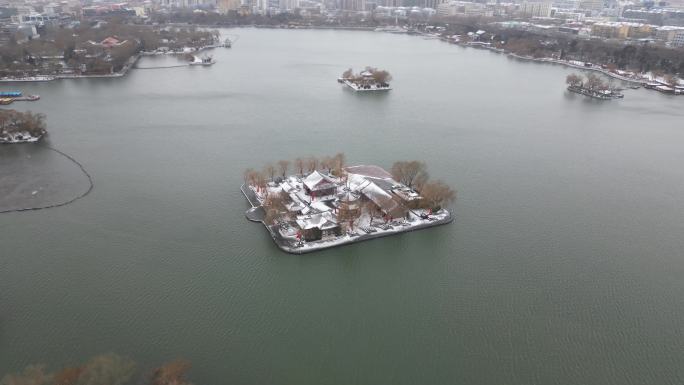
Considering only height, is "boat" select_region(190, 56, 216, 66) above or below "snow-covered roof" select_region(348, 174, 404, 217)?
above

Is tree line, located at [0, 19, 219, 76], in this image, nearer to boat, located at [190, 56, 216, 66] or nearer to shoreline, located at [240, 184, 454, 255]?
boat, located at [190, 56, 216, 66]

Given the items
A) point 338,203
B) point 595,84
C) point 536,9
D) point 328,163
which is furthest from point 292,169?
point 536,9

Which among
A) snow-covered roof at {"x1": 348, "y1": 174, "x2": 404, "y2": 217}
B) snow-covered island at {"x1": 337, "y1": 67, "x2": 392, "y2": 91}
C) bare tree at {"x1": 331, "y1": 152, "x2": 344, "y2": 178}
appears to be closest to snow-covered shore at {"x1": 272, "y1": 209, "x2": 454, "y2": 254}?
snow-covered roof at {"x1": 348, "y1": 174, "x2": 404, "y2": 217}

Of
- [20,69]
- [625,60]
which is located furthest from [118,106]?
[625,60]

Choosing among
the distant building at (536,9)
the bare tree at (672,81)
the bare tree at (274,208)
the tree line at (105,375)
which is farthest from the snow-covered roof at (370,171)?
the distant building at (536,9)

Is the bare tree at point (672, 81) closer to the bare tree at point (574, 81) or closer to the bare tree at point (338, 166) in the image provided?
the bare tree at point (574, 81)

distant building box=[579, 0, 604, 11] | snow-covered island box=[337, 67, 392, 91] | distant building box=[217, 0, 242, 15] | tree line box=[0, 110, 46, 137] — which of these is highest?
distant building box=[579, 0, 604, 11]
